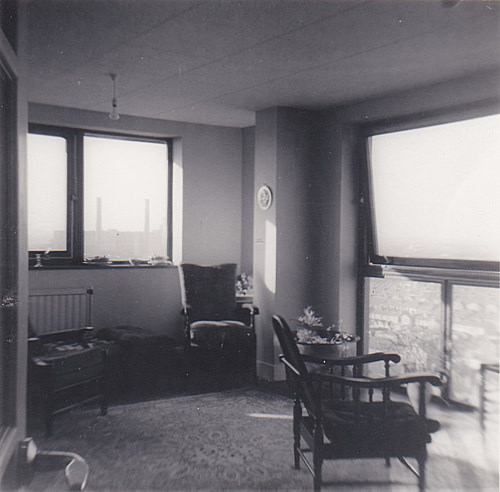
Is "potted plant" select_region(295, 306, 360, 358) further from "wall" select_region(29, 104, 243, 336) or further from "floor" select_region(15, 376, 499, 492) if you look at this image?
"wall" select_region(29, 104, 243, 336)

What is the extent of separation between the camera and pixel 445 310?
4.77 metres

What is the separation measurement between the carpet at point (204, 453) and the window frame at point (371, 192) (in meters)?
1.60

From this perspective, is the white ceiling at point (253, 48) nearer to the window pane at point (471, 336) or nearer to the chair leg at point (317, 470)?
the window pane at point (471, 336)

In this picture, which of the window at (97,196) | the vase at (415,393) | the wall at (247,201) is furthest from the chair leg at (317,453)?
the wall at (247,201)

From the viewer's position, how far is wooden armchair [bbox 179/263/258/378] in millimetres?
5535

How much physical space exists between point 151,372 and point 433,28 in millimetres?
3955

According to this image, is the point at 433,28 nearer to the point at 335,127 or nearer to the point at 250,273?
the point at 335,127

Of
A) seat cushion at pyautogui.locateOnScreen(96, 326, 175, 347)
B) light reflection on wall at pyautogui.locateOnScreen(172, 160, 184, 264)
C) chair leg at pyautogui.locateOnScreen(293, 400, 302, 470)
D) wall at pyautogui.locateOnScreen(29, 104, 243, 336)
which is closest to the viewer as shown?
chair leg at pyautogui.locateOnScreen(293, 400, 302, 470)

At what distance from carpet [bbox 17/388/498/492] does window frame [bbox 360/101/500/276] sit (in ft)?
5.26

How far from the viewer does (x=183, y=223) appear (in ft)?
21.8

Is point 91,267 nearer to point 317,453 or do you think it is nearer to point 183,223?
point 183,223

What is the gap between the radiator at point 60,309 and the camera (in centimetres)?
563

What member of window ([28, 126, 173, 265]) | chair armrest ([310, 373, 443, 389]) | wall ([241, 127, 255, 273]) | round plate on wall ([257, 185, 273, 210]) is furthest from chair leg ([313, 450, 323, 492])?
wall ([241, 127, 255, 273])

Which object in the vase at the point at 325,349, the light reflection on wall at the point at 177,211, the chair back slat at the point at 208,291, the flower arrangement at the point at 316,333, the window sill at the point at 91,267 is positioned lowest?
Result: the vase at the point at 325,349
